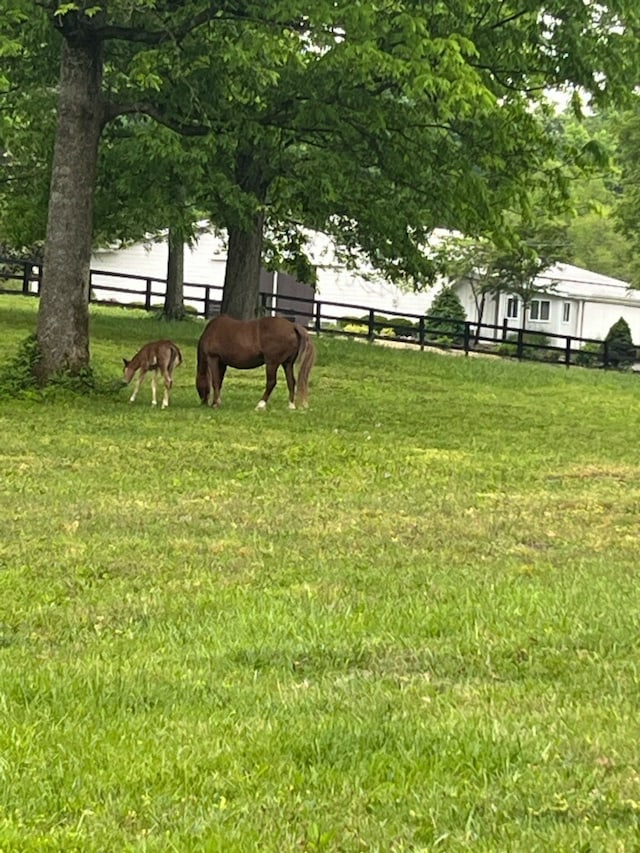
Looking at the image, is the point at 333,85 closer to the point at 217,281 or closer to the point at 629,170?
the point at 629,170

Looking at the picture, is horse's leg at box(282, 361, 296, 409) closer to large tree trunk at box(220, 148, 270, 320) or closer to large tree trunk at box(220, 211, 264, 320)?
large tree trunk at box(220, 148, 270, 320)

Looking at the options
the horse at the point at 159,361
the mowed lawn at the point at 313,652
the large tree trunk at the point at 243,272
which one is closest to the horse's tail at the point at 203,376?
the horse at the point at 159,361

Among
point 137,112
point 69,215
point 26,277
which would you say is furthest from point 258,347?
point 26,277

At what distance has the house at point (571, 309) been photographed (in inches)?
2180

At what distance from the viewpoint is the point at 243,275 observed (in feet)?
85.9

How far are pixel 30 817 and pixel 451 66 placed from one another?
11688 millimetres

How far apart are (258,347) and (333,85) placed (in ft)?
14.2

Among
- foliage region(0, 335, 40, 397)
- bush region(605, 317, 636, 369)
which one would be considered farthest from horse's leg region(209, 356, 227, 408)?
bush region(605, 317, 636, 369)

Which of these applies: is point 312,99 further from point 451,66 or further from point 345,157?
point 451,66

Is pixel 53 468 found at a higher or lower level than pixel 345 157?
lower

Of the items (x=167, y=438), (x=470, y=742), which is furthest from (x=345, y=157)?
(x=470, y=742)

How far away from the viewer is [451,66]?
13.5 metres

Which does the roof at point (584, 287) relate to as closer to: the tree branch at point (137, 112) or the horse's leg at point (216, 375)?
the tree branch at point (137, 112)

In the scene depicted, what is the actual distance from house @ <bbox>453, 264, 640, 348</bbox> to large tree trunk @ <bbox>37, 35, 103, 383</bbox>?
1557 inches
